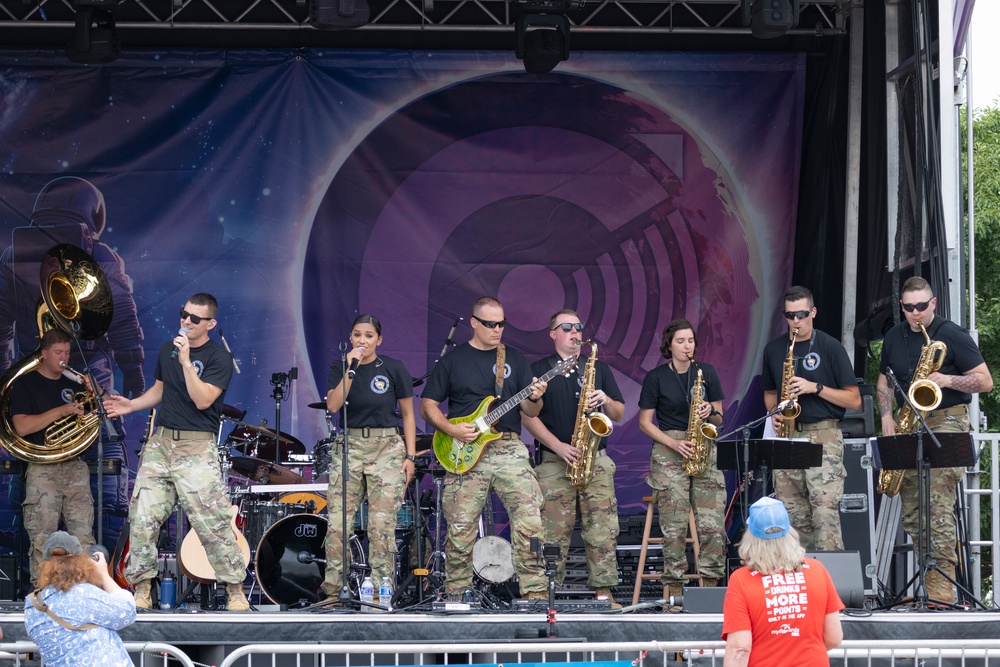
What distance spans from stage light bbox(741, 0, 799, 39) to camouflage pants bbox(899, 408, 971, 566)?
3.69 meters

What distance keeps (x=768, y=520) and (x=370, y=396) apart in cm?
427

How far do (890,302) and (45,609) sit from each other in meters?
6.96

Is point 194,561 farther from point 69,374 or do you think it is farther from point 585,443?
point 585,443

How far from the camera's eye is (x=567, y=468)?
29.7 ft

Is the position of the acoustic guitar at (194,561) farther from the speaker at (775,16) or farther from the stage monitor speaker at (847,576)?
the speaker at (775,16)

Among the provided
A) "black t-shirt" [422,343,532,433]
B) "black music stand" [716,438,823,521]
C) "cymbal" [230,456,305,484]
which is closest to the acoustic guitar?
"cymbal" [230,456,305,484]

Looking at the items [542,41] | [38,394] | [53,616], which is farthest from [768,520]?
[38,394]

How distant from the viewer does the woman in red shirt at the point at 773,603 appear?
4.99m

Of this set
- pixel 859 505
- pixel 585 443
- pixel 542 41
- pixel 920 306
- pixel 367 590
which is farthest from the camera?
pixel 542 41

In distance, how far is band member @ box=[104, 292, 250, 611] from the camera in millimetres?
7922

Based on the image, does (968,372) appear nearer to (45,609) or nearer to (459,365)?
(459,365)

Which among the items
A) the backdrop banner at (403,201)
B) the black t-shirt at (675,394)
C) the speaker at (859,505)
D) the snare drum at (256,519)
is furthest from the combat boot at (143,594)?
the speaker at (859,505)

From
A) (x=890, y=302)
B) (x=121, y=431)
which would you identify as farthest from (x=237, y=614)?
(x=890, y=302)

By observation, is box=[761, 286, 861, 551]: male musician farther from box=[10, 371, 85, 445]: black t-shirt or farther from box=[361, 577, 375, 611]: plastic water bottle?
box=[10, 371, 85, 445]: black t-shirt
